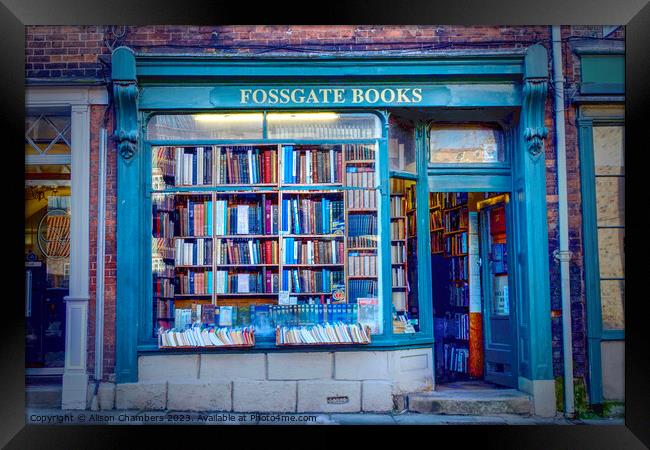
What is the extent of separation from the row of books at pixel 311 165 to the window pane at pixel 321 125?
18 centimetres

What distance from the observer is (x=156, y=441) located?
7.59m

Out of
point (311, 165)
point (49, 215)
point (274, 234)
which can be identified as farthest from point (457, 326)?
point (49, 215)

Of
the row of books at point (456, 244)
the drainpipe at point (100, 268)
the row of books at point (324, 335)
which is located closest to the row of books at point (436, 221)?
the row of books at point (456, 244)

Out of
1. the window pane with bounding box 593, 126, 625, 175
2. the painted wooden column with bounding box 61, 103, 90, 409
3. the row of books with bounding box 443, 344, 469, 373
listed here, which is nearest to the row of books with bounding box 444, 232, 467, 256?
the row of books with bounding box 443, 344, 469, 373

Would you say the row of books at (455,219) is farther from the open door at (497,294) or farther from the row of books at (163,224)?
the row of books at (163,224)

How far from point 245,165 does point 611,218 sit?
177 inches

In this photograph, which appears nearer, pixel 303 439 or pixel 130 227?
pixel 303 439

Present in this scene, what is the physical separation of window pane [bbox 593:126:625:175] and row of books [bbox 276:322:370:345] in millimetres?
3495

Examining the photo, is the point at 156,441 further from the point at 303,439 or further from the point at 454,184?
the point at 454,184

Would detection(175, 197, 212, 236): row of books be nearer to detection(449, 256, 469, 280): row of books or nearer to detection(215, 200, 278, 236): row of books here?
detection(215, 200, 278, 236): row of books
